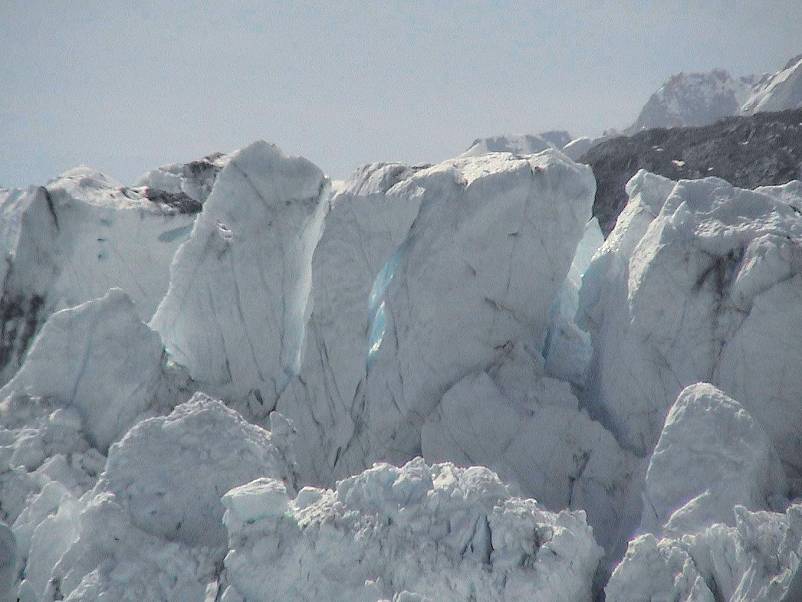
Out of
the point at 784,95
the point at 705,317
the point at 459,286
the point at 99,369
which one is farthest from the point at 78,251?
the point at 784,95

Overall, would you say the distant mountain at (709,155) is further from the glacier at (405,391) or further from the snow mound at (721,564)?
the snow mound at (721,564)

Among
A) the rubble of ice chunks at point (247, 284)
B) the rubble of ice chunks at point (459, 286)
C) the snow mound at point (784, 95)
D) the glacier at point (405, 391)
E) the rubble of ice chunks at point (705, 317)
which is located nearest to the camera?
the glacier at point (405, 391)

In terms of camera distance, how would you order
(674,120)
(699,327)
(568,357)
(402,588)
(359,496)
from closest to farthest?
1. (402,588)
2. (359,496)
3. (699,327)
4. (568,357)
5. (674,120)

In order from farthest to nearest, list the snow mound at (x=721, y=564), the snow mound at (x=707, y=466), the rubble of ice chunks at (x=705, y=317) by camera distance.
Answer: the rubble of ice chunks at (x=705, y=317) → the snow mound at (x=707, y=466) → the snow mound at (x=721, y=564)

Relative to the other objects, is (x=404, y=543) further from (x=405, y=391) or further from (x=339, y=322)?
(x=339, y=322)

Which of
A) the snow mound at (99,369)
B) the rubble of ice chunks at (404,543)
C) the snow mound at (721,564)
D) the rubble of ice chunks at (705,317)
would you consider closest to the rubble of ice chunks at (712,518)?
the snow mound at (721,564)

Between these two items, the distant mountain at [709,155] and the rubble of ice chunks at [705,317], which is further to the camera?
the distant mountain at [709,155]

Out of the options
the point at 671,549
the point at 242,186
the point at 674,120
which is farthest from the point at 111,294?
the point at 674,120

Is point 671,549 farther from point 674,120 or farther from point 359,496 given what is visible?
point 674,120

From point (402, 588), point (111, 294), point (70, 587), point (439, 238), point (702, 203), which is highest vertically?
point (702, 203)
